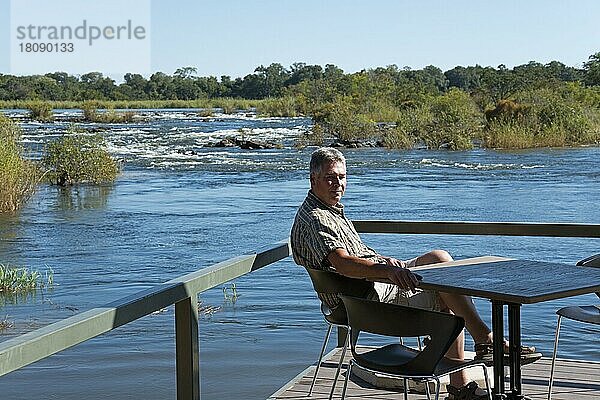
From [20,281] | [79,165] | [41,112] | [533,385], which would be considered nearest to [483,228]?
[533,385]

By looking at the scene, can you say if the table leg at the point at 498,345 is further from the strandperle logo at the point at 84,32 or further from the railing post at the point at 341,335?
the strandperle logo at the point at 84,32

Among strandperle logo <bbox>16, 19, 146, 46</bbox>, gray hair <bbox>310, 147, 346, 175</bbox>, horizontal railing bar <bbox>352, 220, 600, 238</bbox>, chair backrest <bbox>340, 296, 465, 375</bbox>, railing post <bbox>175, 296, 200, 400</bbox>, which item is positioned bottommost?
railing post <bbox>175, 296, 200, 400</bbox>

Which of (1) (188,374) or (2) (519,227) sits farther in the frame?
(2) (519,227)

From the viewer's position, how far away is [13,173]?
54.4 ft

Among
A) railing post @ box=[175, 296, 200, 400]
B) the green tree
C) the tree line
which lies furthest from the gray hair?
the green tree

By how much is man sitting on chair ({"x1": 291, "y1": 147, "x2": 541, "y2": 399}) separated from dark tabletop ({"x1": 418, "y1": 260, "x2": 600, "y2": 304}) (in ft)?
0.49

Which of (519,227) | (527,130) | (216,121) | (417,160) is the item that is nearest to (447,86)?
(216,121)

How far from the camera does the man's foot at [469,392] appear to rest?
336 cm

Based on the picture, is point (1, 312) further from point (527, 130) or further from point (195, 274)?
point (527, 130)

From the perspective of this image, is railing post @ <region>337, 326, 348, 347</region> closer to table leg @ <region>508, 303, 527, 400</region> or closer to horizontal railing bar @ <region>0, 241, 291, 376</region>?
horizontal railing bar @ <region>0, 241, 291, 376</region>

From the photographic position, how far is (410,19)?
34.8 meters

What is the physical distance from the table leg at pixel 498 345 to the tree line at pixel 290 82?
1386 inches

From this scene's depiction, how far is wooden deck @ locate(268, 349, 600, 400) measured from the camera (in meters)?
3.79

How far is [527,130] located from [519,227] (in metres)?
25.6
